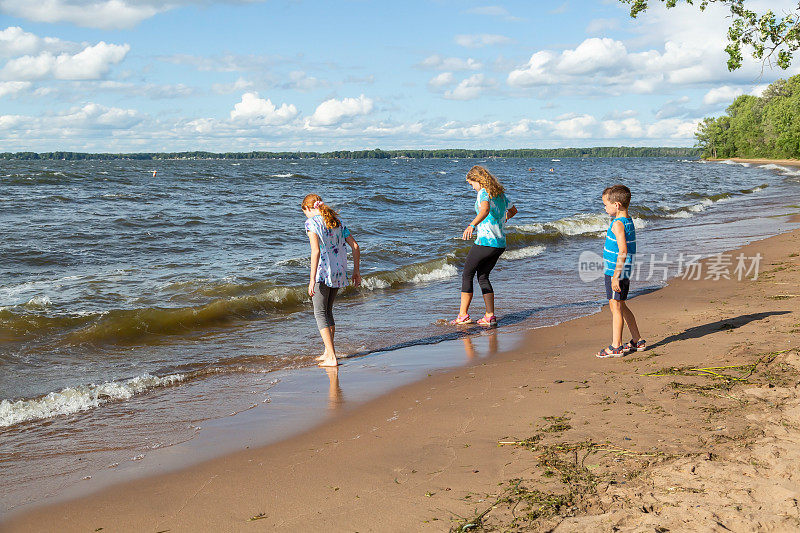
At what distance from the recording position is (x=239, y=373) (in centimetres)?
662

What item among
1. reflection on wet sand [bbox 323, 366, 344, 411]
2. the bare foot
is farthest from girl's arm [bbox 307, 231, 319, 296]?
reflection on wet sand [bbox 323, 366, 344, 411]

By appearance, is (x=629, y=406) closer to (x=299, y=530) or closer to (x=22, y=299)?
(x=299, y=530)

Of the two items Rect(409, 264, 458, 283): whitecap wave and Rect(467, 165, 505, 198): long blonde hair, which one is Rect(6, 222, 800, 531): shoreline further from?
Rect(409, 264, 458, 283): whitecap wave

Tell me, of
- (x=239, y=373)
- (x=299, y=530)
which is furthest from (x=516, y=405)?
(x=239, y=373)

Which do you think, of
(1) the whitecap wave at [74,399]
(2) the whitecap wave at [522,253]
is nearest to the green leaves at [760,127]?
(2) the whitecap wave at [522,253]

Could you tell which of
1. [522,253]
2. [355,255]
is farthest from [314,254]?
[522,253]

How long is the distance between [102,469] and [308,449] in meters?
1.33

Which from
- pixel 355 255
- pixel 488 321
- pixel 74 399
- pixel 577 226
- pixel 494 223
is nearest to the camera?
pixel 74 399

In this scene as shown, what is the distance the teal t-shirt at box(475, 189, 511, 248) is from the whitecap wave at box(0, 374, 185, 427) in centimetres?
416

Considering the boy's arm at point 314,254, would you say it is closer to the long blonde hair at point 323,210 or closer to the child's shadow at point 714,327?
the long blonde hair at point 323,210

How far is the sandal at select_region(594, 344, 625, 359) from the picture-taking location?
621 cm

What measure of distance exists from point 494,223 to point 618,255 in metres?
2.40

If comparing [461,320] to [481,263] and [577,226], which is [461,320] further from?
[577,226]

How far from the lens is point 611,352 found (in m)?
6.23
